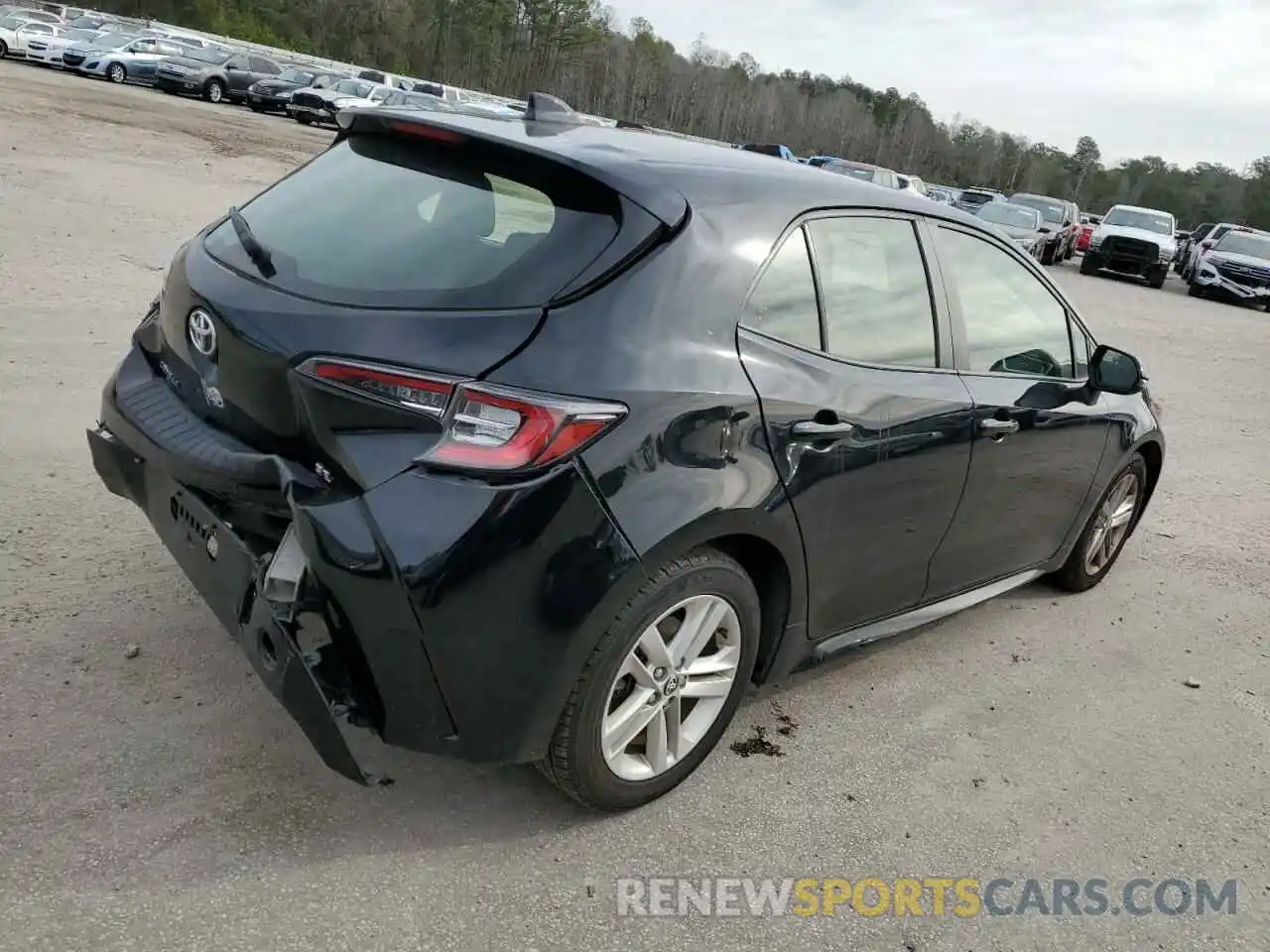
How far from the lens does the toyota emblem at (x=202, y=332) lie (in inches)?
107

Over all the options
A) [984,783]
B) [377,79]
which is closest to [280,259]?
[984,783]

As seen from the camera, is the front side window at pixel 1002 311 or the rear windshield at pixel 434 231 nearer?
the rear windshield at pixel 434 231

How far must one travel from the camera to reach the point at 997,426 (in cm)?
361

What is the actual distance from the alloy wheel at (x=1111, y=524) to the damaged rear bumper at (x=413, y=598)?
3.12 metres

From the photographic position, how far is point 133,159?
49.1 feet

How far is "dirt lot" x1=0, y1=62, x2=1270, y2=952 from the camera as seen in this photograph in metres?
2.48

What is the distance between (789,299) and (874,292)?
45cm

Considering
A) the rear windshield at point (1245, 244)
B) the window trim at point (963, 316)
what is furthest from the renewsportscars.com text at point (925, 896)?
the rear windshield at point (1245, 244)

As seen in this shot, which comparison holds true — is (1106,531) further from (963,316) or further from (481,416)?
(481,416)

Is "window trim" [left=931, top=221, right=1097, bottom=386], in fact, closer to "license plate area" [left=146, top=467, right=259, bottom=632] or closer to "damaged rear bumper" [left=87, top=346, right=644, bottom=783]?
"damaged rear bumper" [left=87, top=346, right=644, bottom=783]

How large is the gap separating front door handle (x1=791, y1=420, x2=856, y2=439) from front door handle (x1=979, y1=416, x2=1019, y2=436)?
750mm

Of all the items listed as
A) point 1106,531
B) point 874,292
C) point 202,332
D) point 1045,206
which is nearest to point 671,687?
point 874,292

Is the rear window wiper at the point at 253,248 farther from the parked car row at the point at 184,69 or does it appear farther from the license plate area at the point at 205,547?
the parked car row at the point at 184,69

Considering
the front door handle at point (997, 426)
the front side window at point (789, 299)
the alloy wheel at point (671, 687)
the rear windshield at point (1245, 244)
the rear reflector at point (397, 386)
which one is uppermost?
the rear windshield at point (1245, 244)
